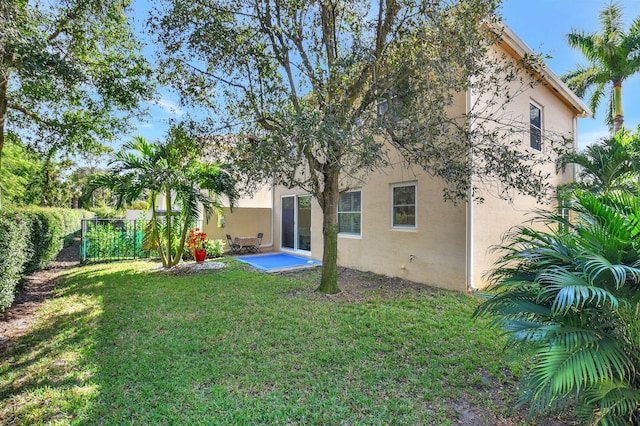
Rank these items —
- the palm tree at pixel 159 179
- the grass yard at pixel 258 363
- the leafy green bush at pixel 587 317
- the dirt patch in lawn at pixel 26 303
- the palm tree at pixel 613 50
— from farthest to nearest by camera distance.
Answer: the palm tree at pixel 613 50 → the palm tree at pixel 159 179 → the dirt patch in lawn at pixel 26 303 → the grass yard at pixel 258 363 → the leafy green bush at pixel 587 317

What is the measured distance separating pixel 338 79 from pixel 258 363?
4.91m

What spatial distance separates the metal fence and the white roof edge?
13362 mm

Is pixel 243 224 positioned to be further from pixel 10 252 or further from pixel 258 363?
pixel 258 363

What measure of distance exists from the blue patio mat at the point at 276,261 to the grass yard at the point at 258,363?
3.69 meters

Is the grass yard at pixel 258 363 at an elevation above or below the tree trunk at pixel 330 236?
below

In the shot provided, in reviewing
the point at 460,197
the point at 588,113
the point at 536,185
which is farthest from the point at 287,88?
the point at 588,113

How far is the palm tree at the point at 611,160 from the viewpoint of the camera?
Answer: 26.6 ft

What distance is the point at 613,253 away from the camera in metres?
2.21

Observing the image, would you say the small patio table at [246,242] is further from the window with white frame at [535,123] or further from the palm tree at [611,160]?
the palm tree at [611,160]

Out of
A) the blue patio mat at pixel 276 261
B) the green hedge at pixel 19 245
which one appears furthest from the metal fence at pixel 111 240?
the blue patio mat at pixel 276 261

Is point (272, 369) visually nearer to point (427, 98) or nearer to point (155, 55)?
point (427, 98)

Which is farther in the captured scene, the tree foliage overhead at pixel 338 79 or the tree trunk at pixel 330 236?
the tree trunk at pixel 330 236

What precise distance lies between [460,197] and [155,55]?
7.55 m

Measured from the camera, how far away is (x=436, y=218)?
7859 millimetres
